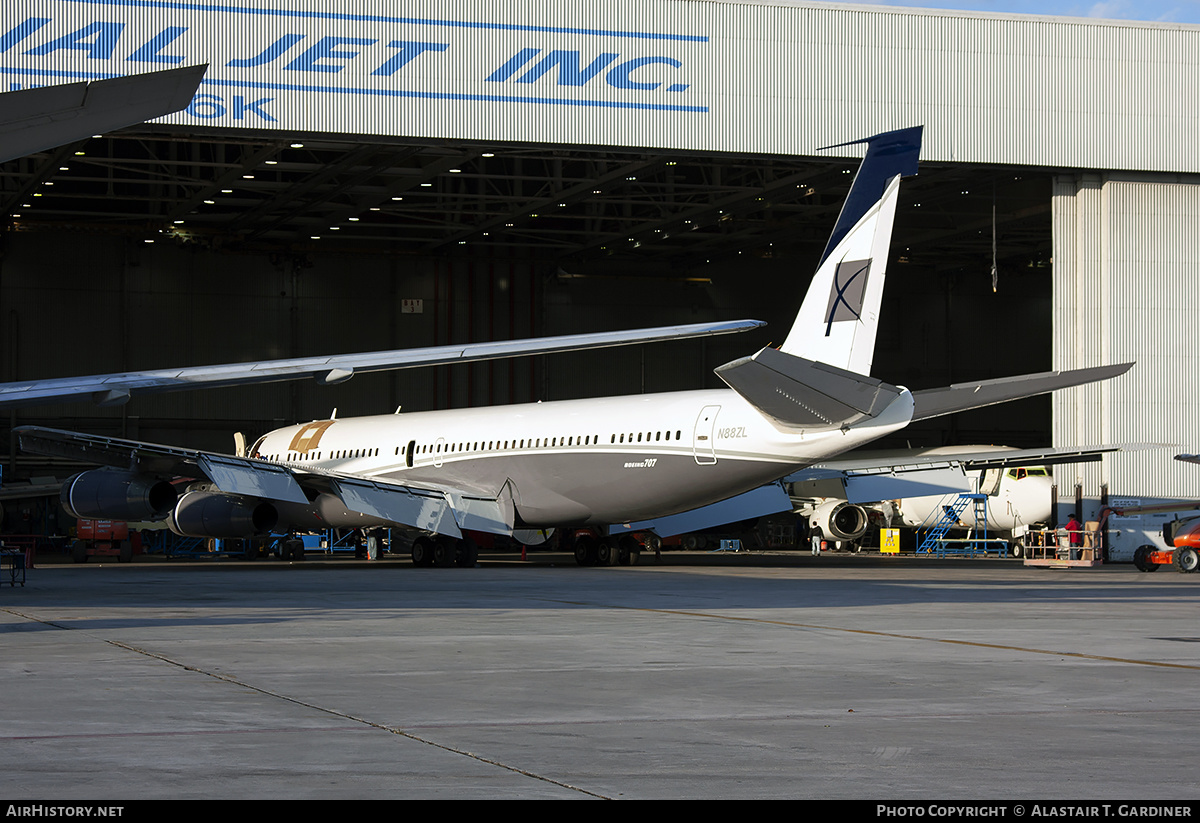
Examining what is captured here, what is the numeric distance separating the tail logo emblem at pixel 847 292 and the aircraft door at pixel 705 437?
3.17 meters

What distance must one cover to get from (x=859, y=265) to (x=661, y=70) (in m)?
10.7

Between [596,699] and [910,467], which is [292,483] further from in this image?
[596,699]

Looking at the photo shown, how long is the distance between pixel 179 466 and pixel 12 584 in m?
5.78

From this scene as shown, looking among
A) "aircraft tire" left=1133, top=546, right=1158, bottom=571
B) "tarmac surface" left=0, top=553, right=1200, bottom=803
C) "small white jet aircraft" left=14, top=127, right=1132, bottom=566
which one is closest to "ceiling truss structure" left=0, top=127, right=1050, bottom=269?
"small white jet aircraft" left=14, top=127, right=1132, bottom=566

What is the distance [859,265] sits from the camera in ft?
64.9

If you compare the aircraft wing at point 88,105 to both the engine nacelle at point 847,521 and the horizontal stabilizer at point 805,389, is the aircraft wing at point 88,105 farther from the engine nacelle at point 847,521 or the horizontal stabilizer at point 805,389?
the engine nacelle at point 847,521

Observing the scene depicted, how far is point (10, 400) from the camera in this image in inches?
506

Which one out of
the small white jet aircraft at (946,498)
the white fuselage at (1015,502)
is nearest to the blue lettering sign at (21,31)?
the small white jet aircraft at (946,498)

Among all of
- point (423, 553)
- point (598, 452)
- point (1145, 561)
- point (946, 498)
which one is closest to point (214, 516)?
point (423, 553)

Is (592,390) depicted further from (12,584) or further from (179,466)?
(12,584)

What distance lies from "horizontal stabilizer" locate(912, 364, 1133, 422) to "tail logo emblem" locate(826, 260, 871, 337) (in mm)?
1931

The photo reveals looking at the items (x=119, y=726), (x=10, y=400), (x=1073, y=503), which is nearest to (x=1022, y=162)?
(x=1073, y=503)

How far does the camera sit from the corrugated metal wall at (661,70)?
2673cm

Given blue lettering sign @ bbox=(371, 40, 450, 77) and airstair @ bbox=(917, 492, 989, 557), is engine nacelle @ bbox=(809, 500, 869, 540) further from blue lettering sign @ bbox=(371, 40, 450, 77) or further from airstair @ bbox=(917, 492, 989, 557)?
blue lettering sign @ bbox=(371, 40, 450, 77)
